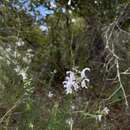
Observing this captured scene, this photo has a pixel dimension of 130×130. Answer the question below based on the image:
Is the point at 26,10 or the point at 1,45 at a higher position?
the point at 26,10

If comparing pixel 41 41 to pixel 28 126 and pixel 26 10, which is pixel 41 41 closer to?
pixel 26 10

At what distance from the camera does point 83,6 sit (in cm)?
659

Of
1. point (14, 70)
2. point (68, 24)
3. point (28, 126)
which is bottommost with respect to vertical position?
point (28, 126)

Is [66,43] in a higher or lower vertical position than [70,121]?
higher

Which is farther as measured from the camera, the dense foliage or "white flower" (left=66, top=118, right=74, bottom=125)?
the dense foliage

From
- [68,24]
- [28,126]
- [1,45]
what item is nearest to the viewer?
[28,126]

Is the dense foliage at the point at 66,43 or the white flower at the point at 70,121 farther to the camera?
the dense foliage at the point at 66,43

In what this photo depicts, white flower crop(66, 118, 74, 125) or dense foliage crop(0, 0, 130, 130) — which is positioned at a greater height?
dense foliage crop(0, 0, 130, 130)

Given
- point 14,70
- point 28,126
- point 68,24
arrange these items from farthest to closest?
1. point 68,24
2. point 14,70
3. point 28,126

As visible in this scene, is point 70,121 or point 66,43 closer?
point 70,121

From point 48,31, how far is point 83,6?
55cm

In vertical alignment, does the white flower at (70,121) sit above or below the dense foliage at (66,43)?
below

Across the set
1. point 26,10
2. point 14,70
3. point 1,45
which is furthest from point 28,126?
point 26,10

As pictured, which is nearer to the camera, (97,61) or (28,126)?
(28,126)
